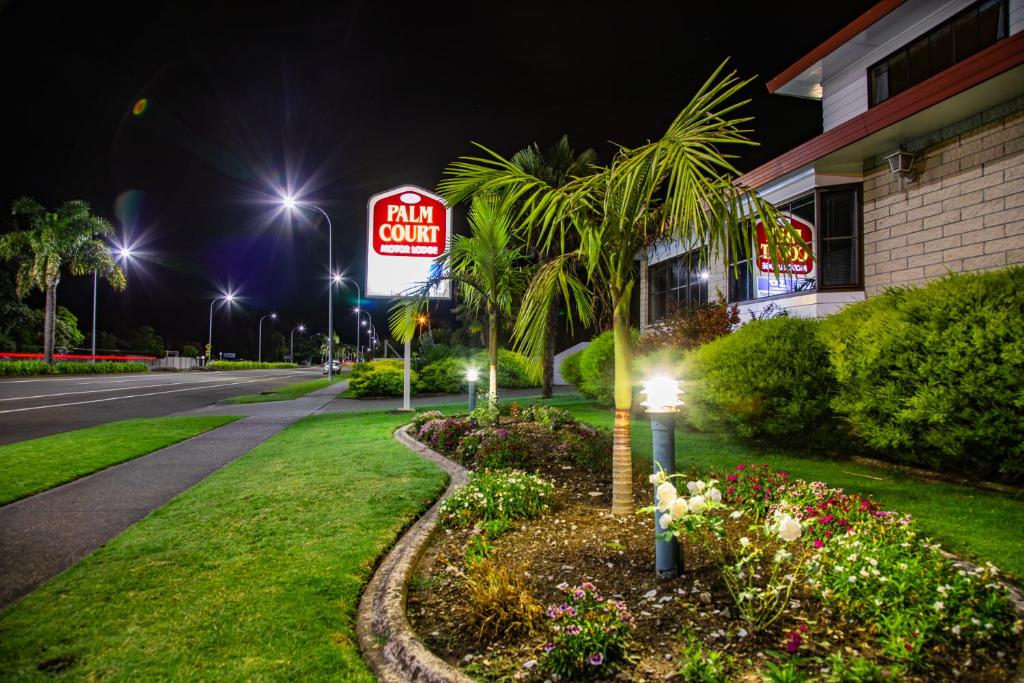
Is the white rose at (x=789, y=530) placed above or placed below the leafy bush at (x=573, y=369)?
below

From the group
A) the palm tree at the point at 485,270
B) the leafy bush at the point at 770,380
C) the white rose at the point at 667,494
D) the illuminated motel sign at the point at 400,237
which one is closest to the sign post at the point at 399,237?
the illuminated motel sign at the point at 400,237

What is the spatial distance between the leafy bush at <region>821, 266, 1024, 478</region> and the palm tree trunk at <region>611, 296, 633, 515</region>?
9.96 ft

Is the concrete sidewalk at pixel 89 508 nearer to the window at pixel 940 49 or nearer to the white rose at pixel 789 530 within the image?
the white rose at pixel 789 530

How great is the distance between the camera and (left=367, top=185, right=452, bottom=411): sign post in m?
14.9

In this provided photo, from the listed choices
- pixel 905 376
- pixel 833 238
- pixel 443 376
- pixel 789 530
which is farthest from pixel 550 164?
pixel 789 530

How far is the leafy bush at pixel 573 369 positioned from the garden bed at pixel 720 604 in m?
11.0

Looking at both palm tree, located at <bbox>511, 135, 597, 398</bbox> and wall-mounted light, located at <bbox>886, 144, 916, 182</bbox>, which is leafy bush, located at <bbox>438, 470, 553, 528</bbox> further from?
palm tree, located at <bbox>511, 135, 597, 398</bbox>

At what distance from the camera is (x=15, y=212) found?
34.7 m

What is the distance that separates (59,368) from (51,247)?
7800 millimetres

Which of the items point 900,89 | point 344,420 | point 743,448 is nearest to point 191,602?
point 743,448

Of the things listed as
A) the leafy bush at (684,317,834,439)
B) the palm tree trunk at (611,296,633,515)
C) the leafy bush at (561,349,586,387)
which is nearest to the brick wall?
the leafy bush at (684,317,834,439)

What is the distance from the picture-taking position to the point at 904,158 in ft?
28.8

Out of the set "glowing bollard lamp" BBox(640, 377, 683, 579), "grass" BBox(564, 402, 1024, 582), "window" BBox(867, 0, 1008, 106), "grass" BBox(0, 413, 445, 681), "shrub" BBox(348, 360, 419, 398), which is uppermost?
"window" BBox(867, 0, 1008, 106)

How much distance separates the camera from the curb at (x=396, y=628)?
8.16 feet
